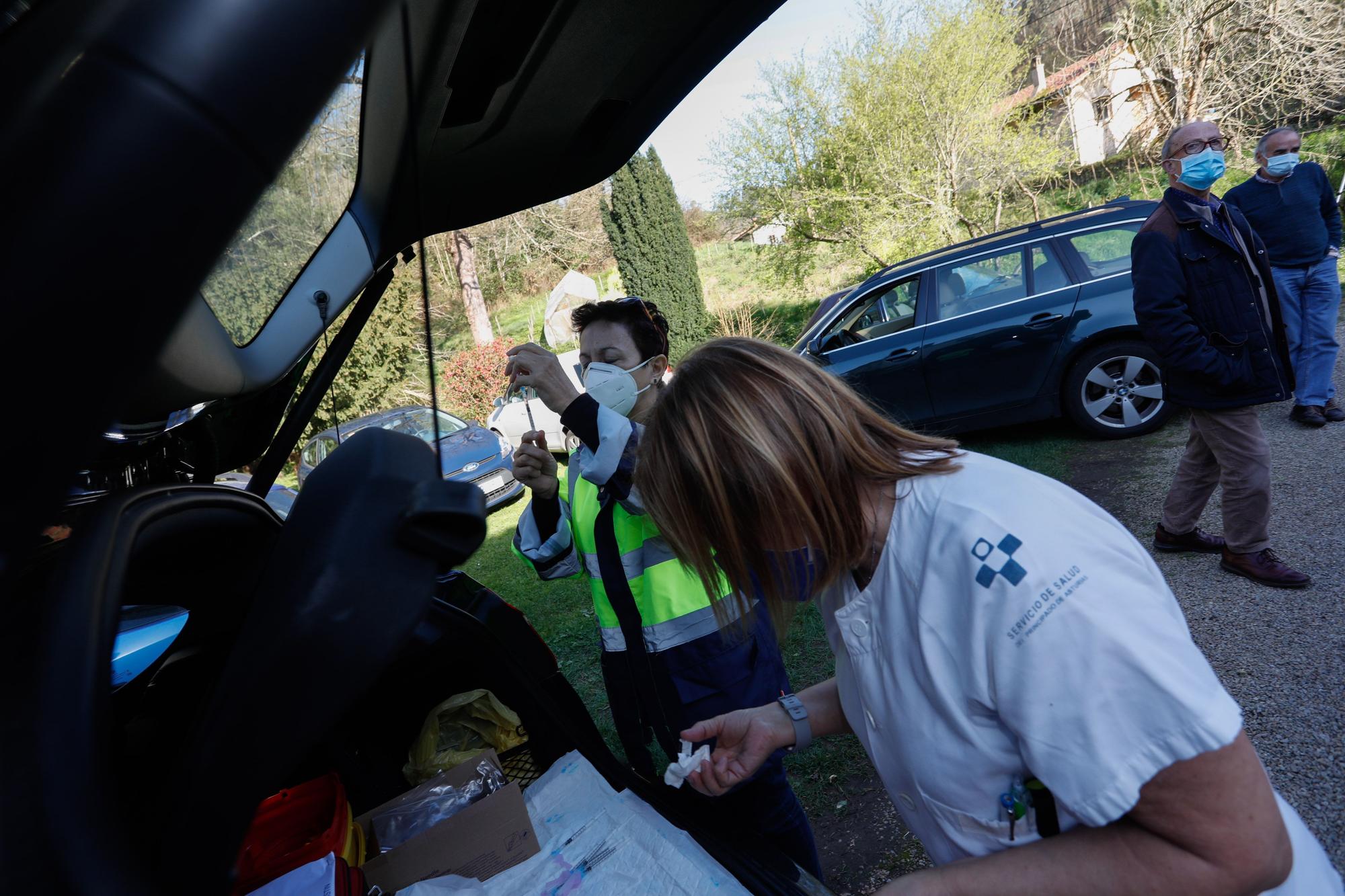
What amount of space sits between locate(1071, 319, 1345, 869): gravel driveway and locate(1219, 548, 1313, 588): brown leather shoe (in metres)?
0.05

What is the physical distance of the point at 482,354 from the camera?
14.6 metres

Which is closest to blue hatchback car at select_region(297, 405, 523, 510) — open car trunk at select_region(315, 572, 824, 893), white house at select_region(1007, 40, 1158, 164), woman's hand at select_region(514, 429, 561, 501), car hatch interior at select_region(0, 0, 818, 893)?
woman's hand at select_region(514, 429, 561, 501)

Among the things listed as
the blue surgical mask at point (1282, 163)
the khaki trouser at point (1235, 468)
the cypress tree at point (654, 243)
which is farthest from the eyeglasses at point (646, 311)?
the cypress tree at point (654, 243)

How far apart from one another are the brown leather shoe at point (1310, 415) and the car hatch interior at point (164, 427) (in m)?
6.24

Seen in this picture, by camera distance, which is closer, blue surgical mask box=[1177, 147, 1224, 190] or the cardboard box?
the cardboard box

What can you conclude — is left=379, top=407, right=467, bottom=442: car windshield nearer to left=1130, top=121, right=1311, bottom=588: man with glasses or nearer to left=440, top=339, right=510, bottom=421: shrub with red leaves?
left=1130, top=121, right=1311, bottom=588: man with glasses

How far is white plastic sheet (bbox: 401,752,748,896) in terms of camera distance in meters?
1.43

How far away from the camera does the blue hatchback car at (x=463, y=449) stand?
142 cm

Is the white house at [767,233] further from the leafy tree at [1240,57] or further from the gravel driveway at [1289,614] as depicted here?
the gravel driveway at [1289,614]

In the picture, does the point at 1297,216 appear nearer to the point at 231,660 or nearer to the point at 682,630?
the point at 682,630

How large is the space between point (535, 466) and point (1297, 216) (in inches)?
232

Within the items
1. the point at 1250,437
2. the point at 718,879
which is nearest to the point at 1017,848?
the point at 718,879

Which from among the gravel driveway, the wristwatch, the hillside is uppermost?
the hillside

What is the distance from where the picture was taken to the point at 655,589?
2.07 meters
